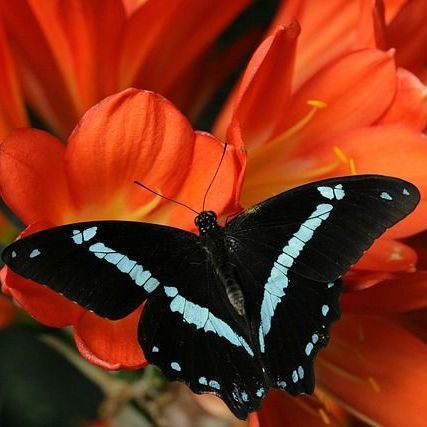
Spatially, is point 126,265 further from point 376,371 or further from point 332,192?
point 376,371

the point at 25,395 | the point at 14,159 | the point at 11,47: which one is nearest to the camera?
the point at 14,159

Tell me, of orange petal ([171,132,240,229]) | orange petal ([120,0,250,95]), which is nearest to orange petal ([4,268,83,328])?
orange petal ([171,132,240,229])

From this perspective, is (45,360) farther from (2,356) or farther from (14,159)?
(14,159)

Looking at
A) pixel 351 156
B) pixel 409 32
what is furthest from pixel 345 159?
pixel 409 32

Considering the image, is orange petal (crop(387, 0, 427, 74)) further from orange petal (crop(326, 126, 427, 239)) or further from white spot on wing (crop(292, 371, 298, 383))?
white spot on wing (crop(292, 371, 298, 383))

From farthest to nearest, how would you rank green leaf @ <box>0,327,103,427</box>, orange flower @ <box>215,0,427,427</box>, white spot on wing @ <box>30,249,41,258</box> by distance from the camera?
1. green leaf @ <box>0,327,103,427</box>
2. orange flower @ <box>215,0,427,427</box>
3. white spot on wing @ <box>30,249,41,258</box>

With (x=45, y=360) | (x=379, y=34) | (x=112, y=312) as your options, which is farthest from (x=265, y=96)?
(x=45, y=360)
